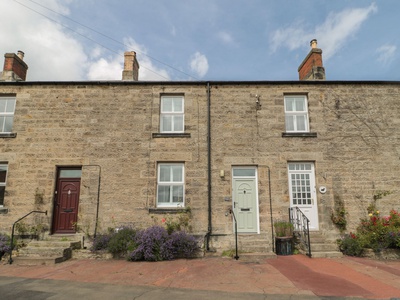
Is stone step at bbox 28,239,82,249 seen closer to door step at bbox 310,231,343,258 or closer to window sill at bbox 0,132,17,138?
Answer: window sill at bbox 0,132,17,138

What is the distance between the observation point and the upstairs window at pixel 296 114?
1115 cm

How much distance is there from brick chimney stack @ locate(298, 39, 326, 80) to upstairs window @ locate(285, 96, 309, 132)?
1290 mm

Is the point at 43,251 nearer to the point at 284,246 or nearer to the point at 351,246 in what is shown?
the point at 284,246

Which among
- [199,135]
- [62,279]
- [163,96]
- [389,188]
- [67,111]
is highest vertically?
[163,96]

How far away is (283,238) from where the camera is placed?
9266mm

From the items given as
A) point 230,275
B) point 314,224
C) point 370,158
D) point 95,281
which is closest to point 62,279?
point 95,281

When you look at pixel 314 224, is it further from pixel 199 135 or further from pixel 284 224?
pixel 199 135

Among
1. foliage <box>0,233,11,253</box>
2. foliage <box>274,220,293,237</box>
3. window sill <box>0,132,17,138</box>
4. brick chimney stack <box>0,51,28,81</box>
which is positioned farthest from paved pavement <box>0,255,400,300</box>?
brick chimney stack <box>0,51,28,81</box>

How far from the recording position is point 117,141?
1083 cm

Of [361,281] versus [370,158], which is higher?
[370,158]

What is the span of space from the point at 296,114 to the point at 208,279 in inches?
289

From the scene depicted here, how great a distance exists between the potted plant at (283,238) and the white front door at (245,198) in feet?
2.83

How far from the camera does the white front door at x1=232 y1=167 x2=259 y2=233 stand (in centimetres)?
1027

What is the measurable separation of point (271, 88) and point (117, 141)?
21.0 feet
